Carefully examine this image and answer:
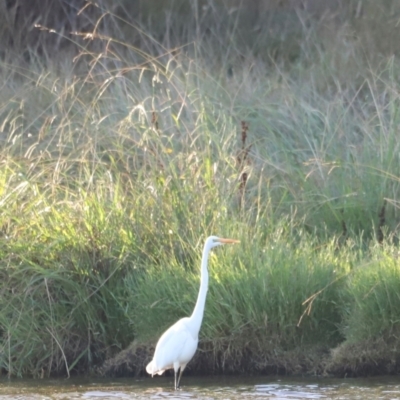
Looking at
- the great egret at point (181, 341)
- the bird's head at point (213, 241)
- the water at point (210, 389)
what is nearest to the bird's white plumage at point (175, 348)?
the great egret at point (181, 341)

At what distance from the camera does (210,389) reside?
5684 mm

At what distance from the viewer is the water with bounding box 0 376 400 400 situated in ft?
17.8

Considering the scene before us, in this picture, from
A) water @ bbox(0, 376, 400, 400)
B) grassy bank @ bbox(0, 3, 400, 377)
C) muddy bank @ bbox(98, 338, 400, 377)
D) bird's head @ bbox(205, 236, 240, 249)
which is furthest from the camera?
grassy bank @ bbox(0, 3, 400, 377)

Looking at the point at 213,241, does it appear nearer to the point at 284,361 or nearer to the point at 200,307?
the point at 200,307

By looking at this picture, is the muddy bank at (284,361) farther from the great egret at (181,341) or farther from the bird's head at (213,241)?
the bird's head at (213,241)

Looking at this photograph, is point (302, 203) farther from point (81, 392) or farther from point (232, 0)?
point (232, 0)

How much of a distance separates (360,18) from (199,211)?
5.75 m

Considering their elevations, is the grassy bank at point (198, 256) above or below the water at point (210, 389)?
above

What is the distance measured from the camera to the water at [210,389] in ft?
17.8

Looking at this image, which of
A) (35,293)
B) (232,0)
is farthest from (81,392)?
(232,0)

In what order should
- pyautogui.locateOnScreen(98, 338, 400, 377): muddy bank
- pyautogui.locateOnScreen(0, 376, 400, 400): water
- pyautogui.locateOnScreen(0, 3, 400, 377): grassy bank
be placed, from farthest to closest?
1. pyautogui.locateOnScreen(0, 3, 400, 377): grassy bank
2. pyautogui.locateOnScreen(98, 338, 400, 377): muddy bank
3. pyautogui.locateOnScreen(0, 376, 400, 400): water

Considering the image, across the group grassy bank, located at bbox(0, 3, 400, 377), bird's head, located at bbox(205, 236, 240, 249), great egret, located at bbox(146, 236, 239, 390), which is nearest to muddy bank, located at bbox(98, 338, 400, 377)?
grassy bank, located at bbox(0, 3, 400, 377)

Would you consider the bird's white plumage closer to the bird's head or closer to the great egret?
the great egret

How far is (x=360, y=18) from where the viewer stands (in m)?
11.7
